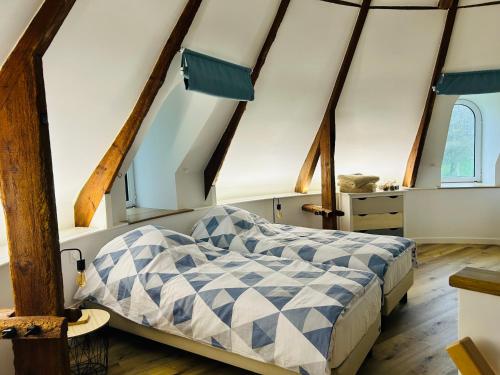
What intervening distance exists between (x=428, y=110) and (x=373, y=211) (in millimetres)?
1315

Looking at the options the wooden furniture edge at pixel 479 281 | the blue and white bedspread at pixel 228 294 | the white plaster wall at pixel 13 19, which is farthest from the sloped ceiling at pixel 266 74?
the wooden furniture edge at pixel 479 281

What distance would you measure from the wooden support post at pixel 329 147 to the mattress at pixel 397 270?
60.1 inches

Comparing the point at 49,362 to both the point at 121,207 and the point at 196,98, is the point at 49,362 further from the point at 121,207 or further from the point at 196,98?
the point at 196,98

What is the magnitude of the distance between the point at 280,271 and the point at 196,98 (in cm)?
179

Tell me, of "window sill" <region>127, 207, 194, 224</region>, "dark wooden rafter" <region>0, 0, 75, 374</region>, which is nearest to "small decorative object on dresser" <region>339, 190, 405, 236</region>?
"window sill" <region>127, 207, 194, 224</region>

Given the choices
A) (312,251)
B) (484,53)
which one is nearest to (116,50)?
(312,251)

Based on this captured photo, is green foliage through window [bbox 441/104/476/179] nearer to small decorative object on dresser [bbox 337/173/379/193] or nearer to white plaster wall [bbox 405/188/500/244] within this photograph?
white plaster wall [bbox 405/188/500/244]

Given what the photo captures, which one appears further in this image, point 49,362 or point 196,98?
point 196,98

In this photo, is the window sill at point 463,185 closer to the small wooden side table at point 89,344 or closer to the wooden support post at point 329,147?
the wooden support post at point 329,147

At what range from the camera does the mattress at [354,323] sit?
2.04 meters

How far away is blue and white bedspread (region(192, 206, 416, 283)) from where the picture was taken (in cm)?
307

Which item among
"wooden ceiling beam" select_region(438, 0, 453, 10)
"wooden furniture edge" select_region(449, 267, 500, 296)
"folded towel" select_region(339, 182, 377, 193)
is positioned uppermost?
"wooden ceiling beam" select_region(438, 0, 453, 10)

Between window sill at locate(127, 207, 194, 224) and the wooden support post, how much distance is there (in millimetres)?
1688

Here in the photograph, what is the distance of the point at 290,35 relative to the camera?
12.6ft
